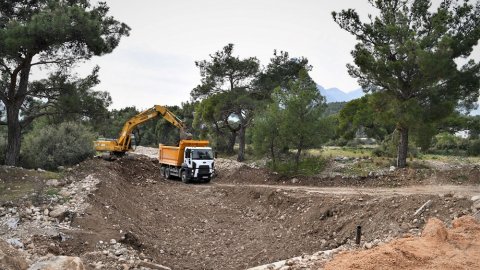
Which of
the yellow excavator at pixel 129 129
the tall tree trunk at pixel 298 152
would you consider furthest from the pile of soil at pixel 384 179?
the yellow excavator at pixel 129 129

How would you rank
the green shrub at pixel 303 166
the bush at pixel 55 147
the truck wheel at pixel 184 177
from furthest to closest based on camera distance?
the green shrub at pixel 303 166
the truck wheel at pixel 184 177
the bush at pixel 55 147

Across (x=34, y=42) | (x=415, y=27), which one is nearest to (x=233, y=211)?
(x=34, y=42)

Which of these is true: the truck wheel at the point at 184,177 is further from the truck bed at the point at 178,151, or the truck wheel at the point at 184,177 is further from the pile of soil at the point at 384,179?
the pile of soil at the point at 384,179

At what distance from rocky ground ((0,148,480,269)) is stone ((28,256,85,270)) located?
1.0 inches

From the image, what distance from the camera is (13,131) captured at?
19.9 metres

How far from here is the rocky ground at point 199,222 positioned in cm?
1010

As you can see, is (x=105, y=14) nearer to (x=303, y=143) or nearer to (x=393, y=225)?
(x=303, y=143)

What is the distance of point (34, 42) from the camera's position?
18000mm

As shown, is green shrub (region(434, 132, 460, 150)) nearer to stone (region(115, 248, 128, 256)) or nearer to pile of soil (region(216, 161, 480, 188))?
pile of soil (region(216, 161, 480, 188))

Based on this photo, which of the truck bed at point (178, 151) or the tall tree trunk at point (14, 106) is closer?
the tall tree trunk at point (14, 106)

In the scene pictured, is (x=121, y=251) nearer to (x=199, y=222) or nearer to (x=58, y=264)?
(x=58, y=264)

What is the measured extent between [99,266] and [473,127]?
29.6 meters

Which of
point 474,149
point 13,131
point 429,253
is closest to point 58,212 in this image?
point 429,253

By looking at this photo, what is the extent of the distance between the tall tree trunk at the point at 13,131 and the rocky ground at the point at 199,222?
3.13 meters
